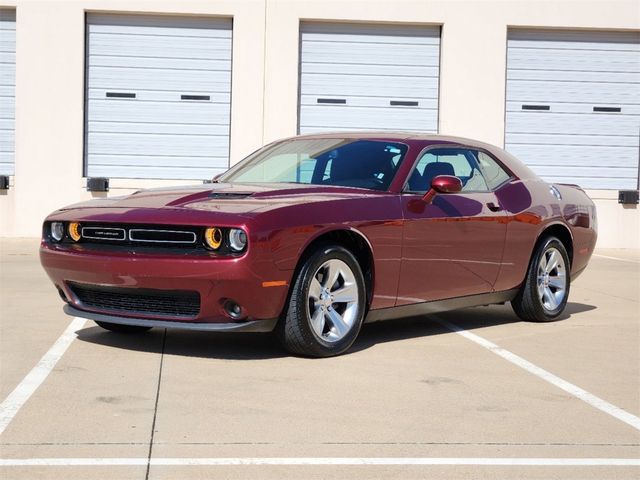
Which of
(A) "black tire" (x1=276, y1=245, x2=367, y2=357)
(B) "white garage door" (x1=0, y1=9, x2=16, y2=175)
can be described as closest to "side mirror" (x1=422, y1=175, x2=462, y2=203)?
(A) "black tire" (x1=276, y1=245, x2=367, y2=357)

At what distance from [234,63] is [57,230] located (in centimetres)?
1227

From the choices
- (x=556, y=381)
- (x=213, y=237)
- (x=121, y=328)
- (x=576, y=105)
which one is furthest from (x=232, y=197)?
(x=576, y=105)

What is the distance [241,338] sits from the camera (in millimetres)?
7426

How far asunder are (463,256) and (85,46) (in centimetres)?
1281

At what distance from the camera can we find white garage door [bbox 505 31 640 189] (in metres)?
19.5

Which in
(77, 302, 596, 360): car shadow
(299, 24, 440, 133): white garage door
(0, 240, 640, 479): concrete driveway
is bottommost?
(77, 302, 596, 360): car shadow

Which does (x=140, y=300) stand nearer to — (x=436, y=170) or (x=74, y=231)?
(x=74, y=231)

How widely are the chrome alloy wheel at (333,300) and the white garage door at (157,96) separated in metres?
12.6

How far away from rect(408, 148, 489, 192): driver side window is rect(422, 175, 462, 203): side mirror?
124 mm

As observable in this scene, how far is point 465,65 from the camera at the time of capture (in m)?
19.2

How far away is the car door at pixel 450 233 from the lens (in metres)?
7.21

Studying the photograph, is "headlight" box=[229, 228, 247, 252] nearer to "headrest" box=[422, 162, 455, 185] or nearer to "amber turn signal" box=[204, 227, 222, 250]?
"amber turn signal" box=[204, 227, 222, 250]

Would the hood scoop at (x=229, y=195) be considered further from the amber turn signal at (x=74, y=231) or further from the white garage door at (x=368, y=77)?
the white garage door at (x=368, y=77)

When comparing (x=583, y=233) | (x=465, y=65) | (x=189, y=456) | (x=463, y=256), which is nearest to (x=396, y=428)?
(x=189, y=456)
